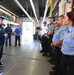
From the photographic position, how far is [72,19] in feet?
6.82

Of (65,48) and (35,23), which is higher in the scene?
(35,23)

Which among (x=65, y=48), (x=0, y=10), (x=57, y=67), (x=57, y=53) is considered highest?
(x=0, y=10)

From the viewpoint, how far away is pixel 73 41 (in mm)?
2000

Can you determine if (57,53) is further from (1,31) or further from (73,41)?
(1,31)

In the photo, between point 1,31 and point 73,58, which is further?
point 1,31

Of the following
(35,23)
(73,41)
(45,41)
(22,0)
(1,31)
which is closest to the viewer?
(73,41)

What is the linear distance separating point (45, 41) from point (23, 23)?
17.1 metres

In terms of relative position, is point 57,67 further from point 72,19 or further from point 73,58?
point 72,19

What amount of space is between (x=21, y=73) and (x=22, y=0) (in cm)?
870

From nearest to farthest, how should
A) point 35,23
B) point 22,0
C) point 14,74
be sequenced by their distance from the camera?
point 14,74, point 22,0, point 35,23

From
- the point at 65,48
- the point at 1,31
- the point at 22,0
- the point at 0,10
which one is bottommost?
the point at 65,48

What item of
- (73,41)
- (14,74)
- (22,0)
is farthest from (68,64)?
(22,0)

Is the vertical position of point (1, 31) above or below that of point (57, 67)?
above

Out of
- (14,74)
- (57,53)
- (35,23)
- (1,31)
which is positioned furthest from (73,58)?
(35,23)
